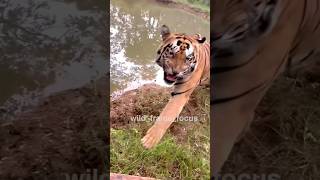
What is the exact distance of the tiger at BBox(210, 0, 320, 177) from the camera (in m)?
2.84

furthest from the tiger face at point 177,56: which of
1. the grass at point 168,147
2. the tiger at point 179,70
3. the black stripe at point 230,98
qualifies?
the black stripe at point 230,98

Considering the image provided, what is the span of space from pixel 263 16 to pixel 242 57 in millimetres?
267

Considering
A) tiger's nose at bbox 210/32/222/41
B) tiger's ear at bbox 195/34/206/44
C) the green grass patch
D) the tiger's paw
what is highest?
tiger's nose at bbox 210/32/222/41

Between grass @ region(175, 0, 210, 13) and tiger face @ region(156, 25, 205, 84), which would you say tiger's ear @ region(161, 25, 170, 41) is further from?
grass @ region(175, 0, 210, 13)

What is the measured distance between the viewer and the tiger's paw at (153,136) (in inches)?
108

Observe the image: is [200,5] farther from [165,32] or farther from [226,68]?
[226,68]

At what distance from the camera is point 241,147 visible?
116 inches

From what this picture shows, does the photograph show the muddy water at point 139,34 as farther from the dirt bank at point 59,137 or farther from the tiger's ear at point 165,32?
the dirt bank at point 59,137

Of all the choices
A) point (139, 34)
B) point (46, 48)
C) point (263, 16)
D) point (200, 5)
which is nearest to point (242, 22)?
point (263, 16)

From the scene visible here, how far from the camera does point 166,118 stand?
274 cm

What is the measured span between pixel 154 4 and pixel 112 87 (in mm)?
520

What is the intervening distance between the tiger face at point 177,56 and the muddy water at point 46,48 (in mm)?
392


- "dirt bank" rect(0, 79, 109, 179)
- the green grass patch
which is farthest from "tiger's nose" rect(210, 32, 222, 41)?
"dirt bank" rect(0, 79, 109, 179)

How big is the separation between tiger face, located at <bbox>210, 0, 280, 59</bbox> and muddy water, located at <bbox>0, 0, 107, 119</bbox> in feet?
2.27
